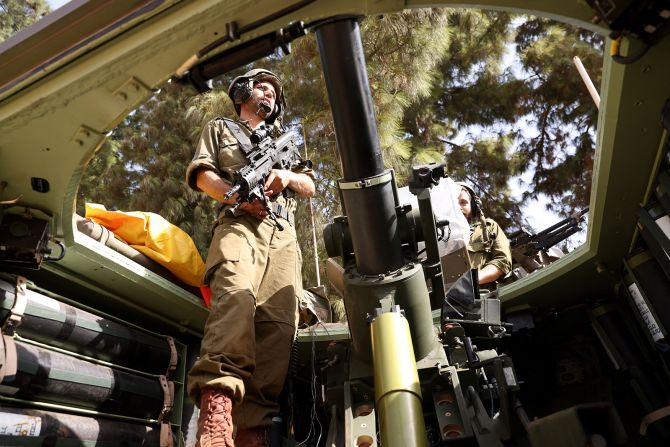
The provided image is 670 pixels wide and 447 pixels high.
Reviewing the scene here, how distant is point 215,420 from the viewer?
3080 millimetres

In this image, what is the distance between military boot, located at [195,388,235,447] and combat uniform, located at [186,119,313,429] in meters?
0.05

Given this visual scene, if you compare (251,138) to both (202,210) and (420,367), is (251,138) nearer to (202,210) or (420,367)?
(420,367)

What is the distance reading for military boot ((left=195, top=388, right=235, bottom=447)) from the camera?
304 cm

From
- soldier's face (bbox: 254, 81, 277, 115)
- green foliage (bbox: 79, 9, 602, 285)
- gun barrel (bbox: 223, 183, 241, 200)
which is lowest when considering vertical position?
gun barrel (bbox: 223, 183, 241, 200)

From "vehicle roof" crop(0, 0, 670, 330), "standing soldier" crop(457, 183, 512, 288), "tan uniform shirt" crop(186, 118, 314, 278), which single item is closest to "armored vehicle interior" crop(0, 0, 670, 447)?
"vehicle roof" crop(0, 0, 670, 330)

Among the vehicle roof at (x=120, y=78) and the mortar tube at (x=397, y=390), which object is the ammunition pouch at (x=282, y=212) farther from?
the mortar tube at (x=397, y=390)

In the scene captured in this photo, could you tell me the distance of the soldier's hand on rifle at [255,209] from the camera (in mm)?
4070

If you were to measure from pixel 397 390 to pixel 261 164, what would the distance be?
6.26 feet

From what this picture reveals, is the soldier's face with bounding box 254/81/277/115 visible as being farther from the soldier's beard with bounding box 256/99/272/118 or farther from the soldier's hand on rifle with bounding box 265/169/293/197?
the soldier's hand on rifle with bounding box 265/169/293/197

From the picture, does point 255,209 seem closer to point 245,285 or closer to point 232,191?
point 232,191

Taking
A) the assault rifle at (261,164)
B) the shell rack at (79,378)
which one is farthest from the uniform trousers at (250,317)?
the shell rack at (79,378)

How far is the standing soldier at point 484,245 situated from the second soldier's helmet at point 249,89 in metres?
2.12

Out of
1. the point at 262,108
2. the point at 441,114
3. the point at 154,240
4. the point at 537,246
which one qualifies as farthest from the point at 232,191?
the point at 441,114

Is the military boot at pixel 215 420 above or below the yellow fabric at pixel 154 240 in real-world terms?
below
